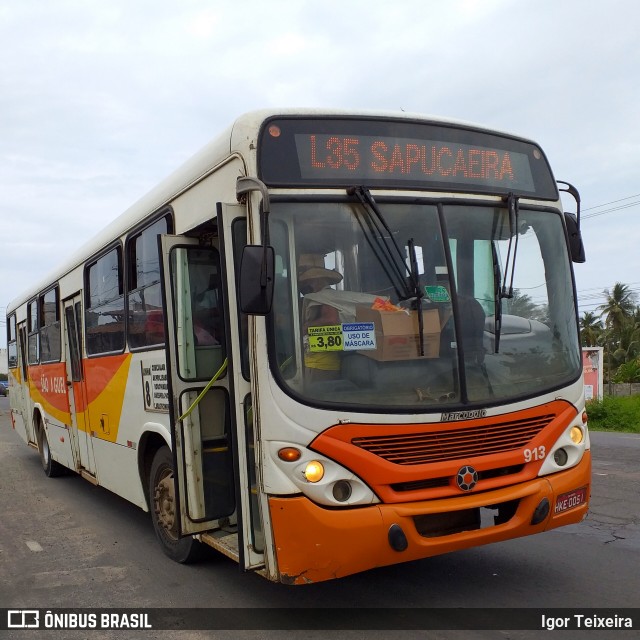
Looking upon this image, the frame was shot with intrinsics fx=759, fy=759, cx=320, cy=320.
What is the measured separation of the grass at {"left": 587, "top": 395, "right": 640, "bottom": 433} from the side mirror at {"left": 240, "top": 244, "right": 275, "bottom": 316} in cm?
1812

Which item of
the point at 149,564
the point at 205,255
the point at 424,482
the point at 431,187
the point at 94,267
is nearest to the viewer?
the point at 424,482

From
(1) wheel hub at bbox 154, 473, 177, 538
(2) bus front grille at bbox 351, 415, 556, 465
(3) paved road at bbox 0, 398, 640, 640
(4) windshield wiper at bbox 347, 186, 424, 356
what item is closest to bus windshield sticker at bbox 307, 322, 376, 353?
(4) windshield wiper at bbox 347, 186, 424, 356

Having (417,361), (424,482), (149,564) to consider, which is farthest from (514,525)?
(149,564)

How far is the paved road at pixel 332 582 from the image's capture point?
491 cm

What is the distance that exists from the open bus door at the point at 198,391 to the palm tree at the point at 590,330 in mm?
53593

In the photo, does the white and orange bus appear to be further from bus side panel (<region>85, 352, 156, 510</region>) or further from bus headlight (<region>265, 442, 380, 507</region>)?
bus side panel (<region>85, 352, 156, 510</region>)

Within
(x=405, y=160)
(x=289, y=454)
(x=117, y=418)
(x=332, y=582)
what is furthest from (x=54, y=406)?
(x=405, y=160)

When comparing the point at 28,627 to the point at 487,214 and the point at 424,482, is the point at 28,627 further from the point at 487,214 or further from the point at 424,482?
the point at 487,214

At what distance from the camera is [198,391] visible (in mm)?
5340

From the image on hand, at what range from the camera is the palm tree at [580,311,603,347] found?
5719 cm

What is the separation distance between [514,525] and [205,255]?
276 cm

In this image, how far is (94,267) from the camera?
812 centimetres

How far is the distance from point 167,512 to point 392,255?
→ 2.98 m

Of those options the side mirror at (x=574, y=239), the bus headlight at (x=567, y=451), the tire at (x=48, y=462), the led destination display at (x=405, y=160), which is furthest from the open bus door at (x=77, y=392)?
the side mirror at (x=574, y=239)
